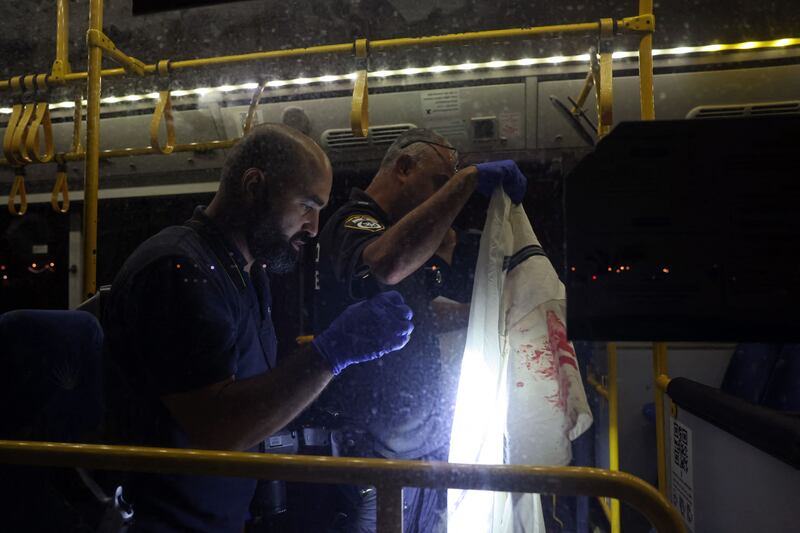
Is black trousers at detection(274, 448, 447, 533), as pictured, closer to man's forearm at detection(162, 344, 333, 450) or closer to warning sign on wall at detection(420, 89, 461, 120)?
man's forearm at detection(162, 344, 333, 450)

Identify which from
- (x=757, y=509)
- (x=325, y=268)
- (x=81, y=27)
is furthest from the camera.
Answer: (x=81, y=27)

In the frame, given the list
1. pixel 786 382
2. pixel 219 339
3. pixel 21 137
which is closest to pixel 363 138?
pixel 21 137

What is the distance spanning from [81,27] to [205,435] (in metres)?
2.63

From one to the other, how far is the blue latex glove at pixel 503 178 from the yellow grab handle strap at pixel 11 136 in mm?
2055

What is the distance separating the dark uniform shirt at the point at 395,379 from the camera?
2041mm

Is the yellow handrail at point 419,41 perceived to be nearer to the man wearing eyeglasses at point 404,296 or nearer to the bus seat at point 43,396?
the man wearing eyeglasses at point 404,296

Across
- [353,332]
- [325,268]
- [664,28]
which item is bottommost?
[353,332]

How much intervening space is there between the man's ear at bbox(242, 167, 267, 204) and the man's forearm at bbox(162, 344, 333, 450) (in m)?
0.55

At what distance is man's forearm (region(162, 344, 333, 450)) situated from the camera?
1.32 m

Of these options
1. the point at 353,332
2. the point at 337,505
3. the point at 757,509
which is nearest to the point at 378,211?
the point at 353,332

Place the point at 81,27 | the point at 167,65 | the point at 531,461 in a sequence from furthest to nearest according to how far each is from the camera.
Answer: the point at 81,27 → the point at 167,65 → the point at 531,461

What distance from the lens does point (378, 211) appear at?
6.73 ft

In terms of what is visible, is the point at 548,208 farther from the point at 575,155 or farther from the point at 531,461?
the point at 531,461

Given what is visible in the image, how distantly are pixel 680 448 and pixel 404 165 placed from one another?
1.41 m
